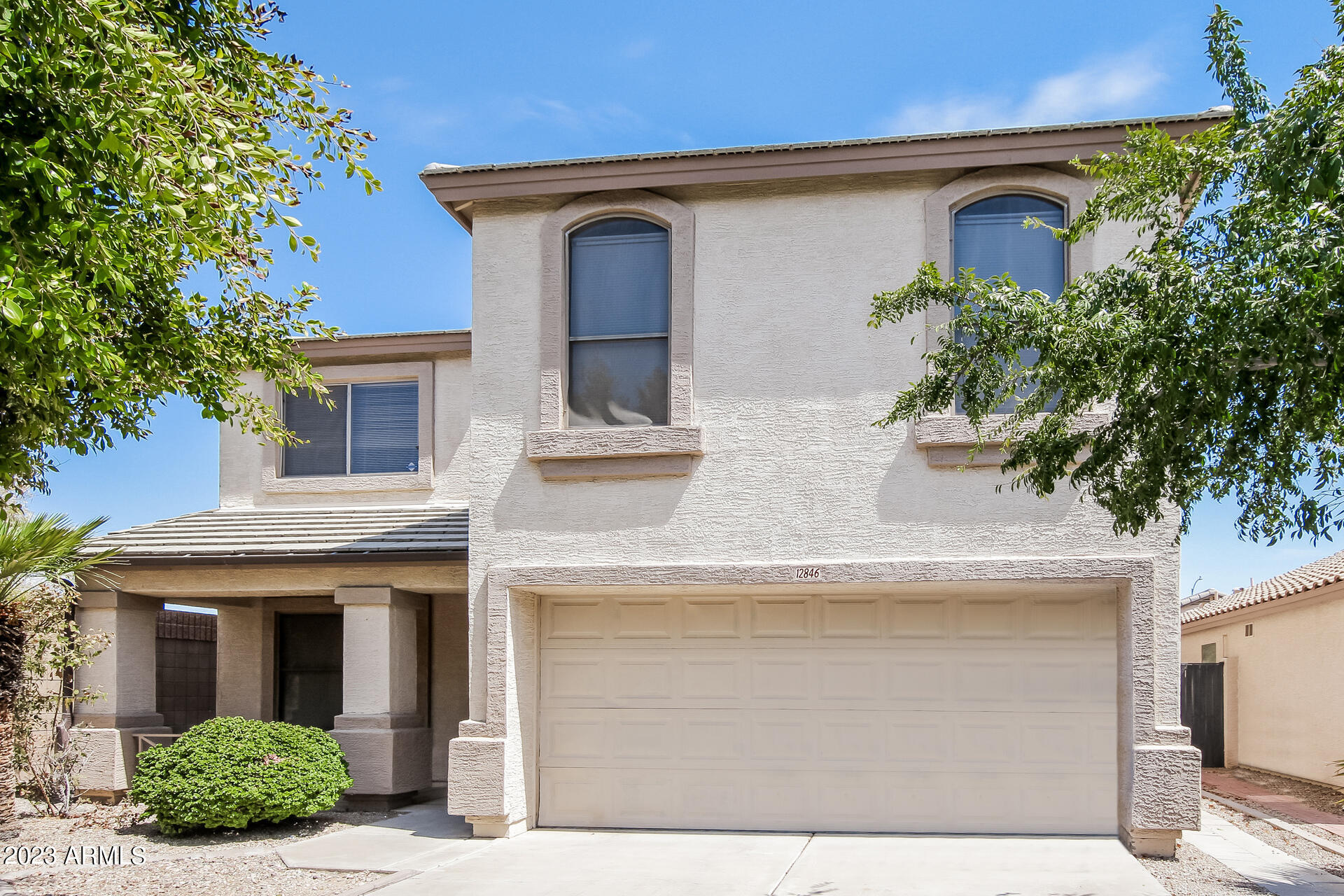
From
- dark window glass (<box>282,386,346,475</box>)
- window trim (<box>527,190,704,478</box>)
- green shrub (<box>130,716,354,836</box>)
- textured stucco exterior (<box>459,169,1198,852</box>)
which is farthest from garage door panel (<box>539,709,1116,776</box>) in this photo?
dark window glass (<box>282,386,346,475</box>)

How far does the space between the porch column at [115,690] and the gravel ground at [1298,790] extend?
13.0 m

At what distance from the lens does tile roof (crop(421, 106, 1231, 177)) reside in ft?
33.9

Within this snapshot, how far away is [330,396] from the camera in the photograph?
50.8ft

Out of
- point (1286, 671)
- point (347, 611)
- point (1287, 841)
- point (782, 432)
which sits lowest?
point (1287, 841)

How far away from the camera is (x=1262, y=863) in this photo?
1020cm

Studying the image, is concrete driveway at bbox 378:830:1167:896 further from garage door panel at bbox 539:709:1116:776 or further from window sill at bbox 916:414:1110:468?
window sill at bbox 916:414:1110:468

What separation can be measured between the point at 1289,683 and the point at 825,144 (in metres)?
12.0

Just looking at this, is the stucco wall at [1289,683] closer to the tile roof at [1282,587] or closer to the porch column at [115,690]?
the tile roof at [1282,587]

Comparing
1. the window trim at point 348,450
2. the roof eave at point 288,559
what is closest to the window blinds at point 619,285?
the roof eave at point 288,559

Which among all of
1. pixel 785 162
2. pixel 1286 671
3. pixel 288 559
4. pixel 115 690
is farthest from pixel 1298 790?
pixel 115 690

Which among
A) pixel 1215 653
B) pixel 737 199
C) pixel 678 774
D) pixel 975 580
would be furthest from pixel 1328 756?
pixel 737 199

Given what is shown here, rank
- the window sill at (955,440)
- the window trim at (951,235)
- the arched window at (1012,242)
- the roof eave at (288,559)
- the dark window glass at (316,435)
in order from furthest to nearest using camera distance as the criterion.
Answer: the dark window glass at (316,435)
the roof eave at (288,559)
the arched window at (1012,242)
the window trim at (951,235)
the window sill at (955,440)

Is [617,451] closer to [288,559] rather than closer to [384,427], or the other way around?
[288,559]

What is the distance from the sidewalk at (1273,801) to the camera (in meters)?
13.2
